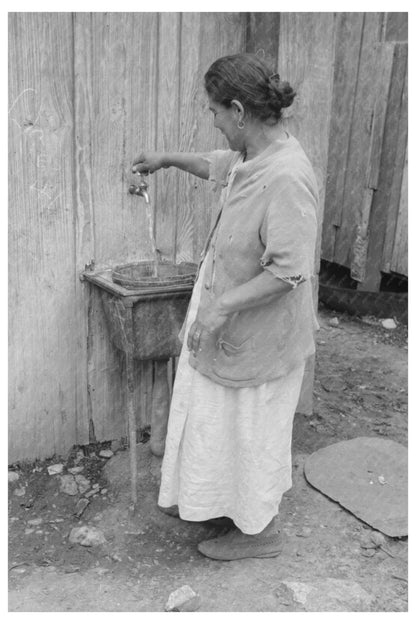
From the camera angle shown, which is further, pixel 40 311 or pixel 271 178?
pixel 40 311

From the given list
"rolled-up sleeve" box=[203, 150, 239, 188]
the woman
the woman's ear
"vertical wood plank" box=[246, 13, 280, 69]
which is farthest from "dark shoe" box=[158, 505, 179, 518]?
"vertical wood plank" box=[246, 13, 280, 69]

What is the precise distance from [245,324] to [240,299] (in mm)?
177

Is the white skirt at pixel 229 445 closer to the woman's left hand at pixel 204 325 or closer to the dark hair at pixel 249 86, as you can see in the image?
the woman's left hand at pixel 204 325

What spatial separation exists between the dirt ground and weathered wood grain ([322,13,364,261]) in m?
2.82

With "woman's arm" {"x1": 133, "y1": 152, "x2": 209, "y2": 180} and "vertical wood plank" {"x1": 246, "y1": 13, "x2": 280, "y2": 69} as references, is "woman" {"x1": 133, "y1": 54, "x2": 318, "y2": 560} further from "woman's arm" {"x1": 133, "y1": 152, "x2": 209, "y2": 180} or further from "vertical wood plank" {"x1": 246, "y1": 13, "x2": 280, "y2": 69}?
"vertical wood plank" {"x1": 246, "y1": 13, "x2": 280, "y2": 69}

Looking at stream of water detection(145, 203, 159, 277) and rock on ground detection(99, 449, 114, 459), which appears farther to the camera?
rock on ground detection(99, 449, 114, 459)

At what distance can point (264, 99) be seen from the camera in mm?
2289

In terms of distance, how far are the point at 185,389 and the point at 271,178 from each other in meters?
0.89

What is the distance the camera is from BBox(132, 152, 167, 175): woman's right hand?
9.90 feet

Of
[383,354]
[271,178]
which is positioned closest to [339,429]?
[383,354]

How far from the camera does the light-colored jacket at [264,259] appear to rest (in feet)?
7.36

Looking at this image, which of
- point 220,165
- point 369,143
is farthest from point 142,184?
point 369,143

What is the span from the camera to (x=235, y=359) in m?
2.52

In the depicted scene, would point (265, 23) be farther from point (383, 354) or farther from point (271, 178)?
point (383, 354)
